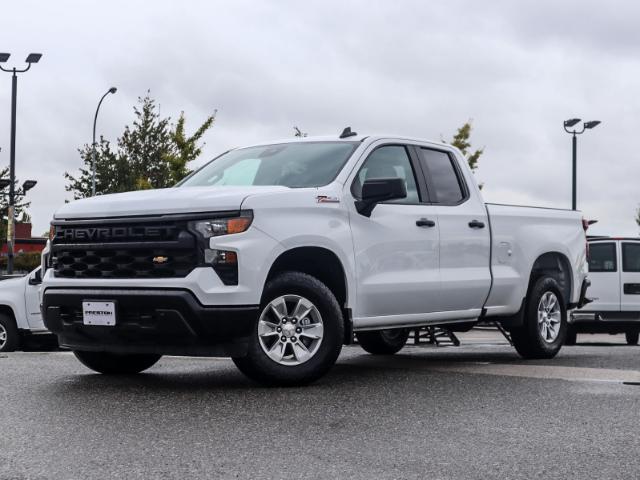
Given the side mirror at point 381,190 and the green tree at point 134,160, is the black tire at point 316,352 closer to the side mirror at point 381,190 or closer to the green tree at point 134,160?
the side mirror at point 381,190

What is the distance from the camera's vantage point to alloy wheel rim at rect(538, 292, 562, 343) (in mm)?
10109

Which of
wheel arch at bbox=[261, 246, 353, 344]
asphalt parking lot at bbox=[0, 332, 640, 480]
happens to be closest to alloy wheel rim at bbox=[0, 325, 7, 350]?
asphalt parking lot at bbox=[0, 332, 640, 480]

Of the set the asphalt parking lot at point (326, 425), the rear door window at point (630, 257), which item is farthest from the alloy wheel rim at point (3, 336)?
the rear door window at point (630, 257)

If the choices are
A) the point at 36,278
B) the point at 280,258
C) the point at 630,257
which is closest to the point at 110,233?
the point at 280,258

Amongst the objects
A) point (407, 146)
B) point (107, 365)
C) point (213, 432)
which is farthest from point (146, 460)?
point (407, 146)

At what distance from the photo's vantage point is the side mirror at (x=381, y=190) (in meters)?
7.57

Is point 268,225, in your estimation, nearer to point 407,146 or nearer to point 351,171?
point 351,171

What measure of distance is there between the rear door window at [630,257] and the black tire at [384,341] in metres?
7.22

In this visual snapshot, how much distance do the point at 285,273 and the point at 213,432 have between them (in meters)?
1.90

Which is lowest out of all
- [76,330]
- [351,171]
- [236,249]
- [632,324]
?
[632,324]

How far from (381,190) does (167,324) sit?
1.92 metres

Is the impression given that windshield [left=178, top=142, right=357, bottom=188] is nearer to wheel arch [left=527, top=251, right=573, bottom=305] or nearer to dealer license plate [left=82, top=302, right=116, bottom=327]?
dealer license plate [left=82, top=302, right=116, bottom=327]

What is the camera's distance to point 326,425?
5816mm

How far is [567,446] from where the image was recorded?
17.4 feet
